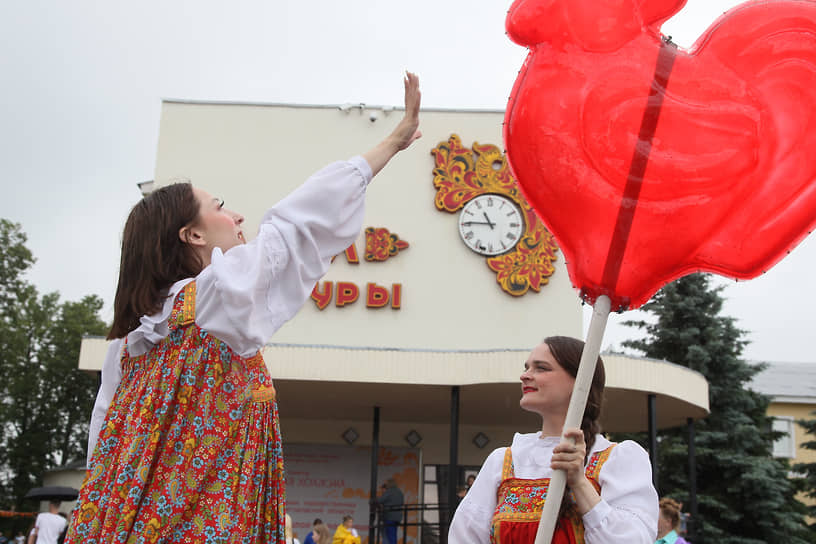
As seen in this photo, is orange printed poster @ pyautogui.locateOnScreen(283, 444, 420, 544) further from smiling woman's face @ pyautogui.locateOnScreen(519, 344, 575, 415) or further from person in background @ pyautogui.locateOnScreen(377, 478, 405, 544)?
smiling woman's face @ pyautogui.locateOnScreen(519, 344, 575, 415)

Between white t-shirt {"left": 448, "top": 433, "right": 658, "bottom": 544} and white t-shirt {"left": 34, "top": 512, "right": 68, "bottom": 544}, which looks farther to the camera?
white t-shirt {"left": 34, "top": 512, "right": 68, "bottom": 544}

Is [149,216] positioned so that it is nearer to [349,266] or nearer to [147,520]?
[147,520]

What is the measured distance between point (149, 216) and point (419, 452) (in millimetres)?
19172

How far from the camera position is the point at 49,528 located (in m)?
14.2

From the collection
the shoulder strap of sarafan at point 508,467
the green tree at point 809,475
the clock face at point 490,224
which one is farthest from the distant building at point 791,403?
the shoulder strap of sarafan at point 508,467

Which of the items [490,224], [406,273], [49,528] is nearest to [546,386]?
[49,528]

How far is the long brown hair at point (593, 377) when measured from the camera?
134 inches

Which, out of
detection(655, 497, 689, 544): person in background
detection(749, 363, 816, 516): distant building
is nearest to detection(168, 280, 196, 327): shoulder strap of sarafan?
detection(655, 497, 689, 544): person in background

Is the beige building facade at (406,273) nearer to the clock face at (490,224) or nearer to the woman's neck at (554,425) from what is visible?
the clock face at (490,224)

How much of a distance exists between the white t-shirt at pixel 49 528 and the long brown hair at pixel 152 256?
13.0m

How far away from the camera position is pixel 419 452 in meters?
21.3

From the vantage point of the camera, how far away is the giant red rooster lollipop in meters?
2.90

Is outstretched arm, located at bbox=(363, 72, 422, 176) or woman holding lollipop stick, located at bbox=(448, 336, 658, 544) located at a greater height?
outstretched arm, located at bbox=(363, 72, 422, 176)

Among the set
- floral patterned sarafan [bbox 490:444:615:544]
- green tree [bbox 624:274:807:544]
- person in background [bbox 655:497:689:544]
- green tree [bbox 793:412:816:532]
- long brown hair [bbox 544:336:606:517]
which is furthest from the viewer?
green tree [bbox 793:412:816:532]
